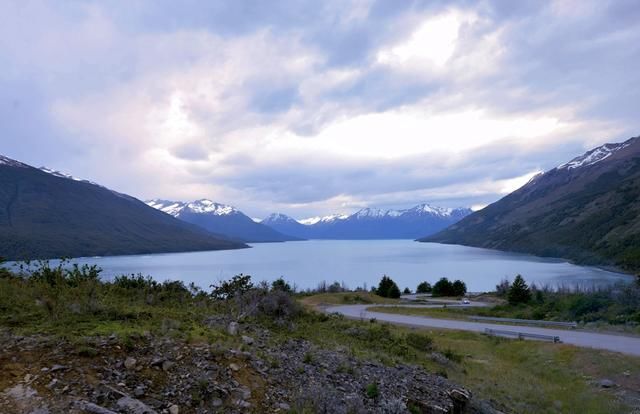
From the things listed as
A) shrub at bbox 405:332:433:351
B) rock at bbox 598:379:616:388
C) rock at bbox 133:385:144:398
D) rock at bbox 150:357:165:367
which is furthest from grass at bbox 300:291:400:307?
rock at bbox 133:385:144:398

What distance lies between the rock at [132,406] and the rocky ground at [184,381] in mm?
13

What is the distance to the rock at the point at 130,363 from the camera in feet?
24.3

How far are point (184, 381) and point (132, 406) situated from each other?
1.05 m

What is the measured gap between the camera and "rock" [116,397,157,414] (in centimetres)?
643

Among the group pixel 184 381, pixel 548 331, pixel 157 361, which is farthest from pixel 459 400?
pixel 548 331

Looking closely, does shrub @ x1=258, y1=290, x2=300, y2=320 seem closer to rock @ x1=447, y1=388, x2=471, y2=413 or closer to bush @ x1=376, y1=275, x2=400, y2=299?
rock @ x1=447, y1=388, x2=471, y2=413

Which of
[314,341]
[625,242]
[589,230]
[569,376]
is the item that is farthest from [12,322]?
[589,230]

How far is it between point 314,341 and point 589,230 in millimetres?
195180

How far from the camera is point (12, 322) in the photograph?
8.65 m

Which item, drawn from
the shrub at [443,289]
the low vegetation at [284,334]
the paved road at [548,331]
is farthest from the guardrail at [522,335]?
the shrub at [443,289]

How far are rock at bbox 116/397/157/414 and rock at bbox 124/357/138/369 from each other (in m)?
0.84

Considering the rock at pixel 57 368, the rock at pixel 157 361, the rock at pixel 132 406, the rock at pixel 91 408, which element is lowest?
the rock at pixel 132 406

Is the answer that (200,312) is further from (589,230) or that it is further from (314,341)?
(589,230)

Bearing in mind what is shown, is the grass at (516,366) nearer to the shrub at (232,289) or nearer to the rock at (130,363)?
the shrub at (232,289)
